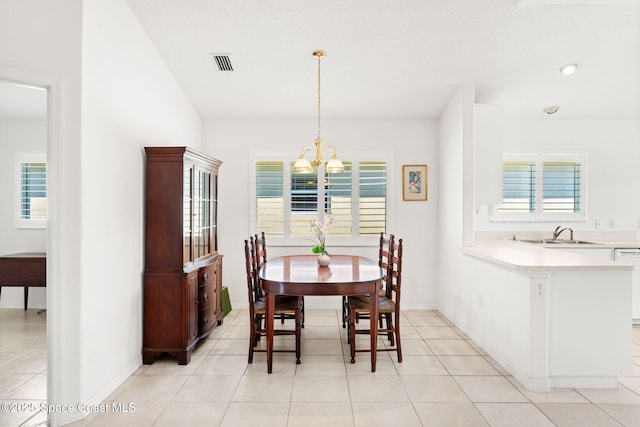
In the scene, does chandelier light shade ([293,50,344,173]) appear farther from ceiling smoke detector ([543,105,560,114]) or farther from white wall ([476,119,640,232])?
ceiling smoke detector ([543,105,560,114])

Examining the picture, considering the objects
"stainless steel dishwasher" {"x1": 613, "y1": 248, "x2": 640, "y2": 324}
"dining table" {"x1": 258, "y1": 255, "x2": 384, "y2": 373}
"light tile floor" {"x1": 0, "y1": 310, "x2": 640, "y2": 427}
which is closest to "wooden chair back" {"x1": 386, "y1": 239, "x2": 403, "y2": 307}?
"dining table" {"x1": 258, "y1": 255, "x2": 384, "y2": 373}

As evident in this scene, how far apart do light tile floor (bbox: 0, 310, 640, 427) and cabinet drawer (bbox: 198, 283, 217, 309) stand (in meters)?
0.43

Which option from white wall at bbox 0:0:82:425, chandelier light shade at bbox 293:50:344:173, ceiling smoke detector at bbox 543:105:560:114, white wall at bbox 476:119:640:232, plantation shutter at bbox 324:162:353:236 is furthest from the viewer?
plantation shutter at bbox 324:162:353:236

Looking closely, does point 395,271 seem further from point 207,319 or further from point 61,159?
point 61,159

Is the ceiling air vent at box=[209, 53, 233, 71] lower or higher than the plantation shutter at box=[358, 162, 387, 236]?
higher

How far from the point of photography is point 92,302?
2443 mm

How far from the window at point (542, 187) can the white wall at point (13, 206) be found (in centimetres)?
627

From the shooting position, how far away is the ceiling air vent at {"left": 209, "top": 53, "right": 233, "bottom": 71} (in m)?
3.58

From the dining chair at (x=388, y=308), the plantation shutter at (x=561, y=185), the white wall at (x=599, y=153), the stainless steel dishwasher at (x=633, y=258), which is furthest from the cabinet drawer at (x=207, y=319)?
the stainless steel dishwasher at (x=633, y=258)

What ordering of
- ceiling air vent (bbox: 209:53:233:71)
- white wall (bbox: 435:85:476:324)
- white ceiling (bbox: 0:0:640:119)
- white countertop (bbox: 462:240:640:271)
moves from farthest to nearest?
white wall (bbox: 435:85:476:324) < ceiling air vent (bbox: 209:53:233:71) < white ceiling (bbox: 0:0:640:119) < white countertop (bbox: 462:240:640:271)

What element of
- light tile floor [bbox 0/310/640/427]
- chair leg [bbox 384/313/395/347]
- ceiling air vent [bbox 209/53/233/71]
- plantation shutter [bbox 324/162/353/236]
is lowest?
light tile floor [bbox 0/310/640/427]

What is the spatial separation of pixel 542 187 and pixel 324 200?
295cm

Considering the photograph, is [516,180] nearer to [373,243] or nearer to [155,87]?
[373,243]

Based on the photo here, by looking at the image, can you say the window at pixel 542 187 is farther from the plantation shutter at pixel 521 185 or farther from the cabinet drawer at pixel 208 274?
the cabinet drawer at pixel 208 274
